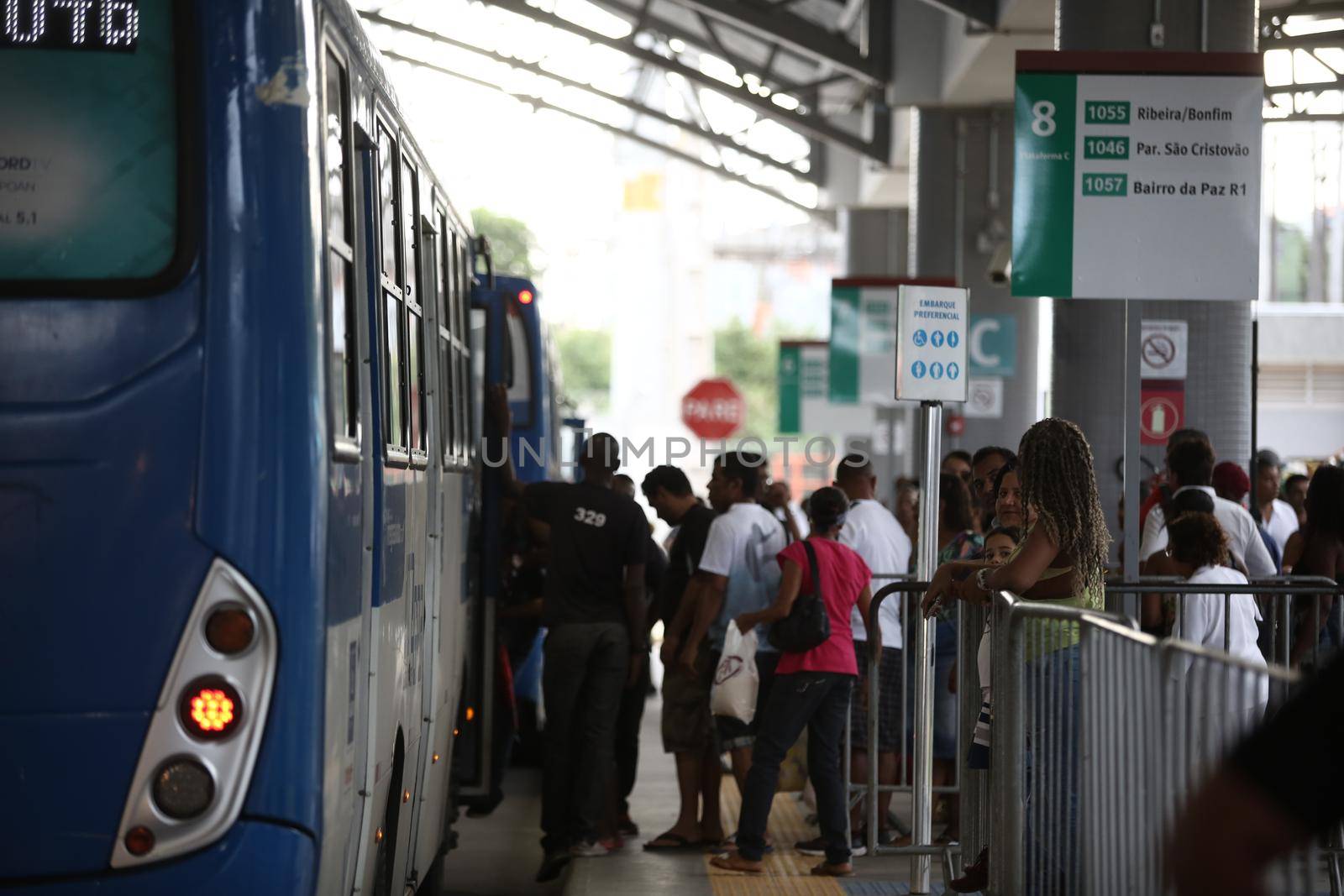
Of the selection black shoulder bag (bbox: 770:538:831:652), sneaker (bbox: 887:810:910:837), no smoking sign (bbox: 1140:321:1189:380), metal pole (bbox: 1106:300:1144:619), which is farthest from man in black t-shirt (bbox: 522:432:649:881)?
no smoking sign (bbox: 1140:321:1189:380)

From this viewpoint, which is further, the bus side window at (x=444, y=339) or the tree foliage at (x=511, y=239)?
the tree foliage at (x=511, y=239)

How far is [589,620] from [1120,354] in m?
4.81

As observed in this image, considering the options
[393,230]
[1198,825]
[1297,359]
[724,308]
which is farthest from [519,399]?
[724,308]

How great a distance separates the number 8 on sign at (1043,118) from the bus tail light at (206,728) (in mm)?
5627

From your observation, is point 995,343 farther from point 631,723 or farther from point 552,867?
point 552,867

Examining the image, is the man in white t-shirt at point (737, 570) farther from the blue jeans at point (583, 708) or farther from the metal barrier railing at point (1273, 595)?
the metal barrier railing at point (1273, 595)

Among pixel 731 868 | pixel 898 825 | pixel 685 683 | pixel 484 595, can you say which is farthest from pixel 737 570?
pixel 898 825

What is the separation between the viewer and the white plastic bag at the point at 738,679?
923 cm

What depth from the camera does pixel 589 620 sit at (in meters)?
9.38

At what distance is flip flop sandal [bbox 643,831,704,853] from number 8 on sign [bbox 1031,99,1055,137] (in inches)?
168

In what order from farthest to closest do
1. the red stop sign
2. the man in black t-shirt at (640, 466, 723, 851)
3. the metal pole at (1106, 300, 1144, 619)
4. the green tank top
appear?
the red stop sign → the man in black t-shirt at (640, 466, 723, 851) → the metal pole at (1106, 300, 1144, 619) → the green tank top

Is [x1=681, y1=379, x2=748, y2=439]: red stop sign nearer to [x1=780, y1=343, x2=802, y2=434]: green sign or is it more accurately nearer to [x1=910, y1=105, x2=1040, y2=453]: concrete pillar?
[x1=780, y1=343, x2=802, y2=434]: green sign

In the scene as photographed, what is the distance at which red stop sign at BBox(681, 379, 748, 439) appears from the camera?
1314 inches

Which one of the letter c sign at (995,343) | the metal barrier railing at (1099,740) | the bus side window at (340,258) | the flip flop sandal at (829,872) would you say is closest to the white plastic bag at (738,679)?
the flip flop sandal at (829,872)
